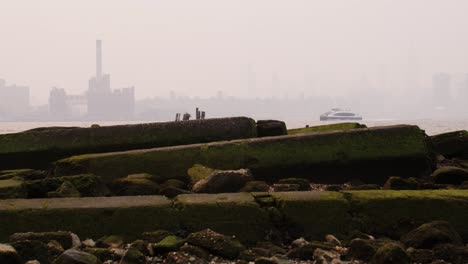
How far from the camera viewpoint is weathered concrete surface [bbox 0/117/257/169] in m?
9.99

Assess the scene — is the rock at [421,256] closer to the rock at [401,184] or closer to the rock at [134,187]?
the rock at [401,184]

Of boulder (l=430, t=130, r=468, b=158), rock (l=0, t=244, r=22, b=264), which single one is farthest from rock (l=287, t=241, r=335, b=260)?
boulder (l=430, t=130, r=468, b=158)

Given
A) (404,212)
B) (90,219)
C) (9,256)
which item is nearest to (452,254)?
(404,212)

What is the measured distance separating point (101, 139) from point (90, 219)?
4152 mm

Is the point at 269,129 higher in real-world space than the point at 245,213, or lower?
higher

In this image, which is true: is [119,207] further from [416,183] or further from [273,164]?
[416,183]

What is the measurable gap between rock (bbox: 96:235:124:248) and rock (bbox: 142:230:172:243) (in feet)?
0.89

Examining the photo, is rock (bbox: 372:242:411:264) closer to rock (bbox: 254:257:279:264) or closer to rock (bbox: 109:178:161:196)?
rock (bbox: 254:257:279:264)

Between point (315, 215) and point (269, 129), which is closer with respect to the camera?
point (315, 215)

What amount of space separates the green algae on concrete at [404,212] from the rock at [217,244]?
174 cm

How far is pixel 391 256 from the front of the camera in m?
4.95

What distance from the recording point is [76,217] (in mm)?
6098

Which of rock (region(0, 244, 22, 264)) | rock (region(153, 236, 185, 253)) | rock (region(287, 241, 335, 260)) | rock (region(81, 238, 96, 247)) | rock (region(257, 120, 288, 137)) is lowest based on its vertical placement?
rock (region(287, 241, 335, 260))

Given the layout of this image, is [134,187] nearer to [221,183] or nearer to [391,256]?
[221,183]
